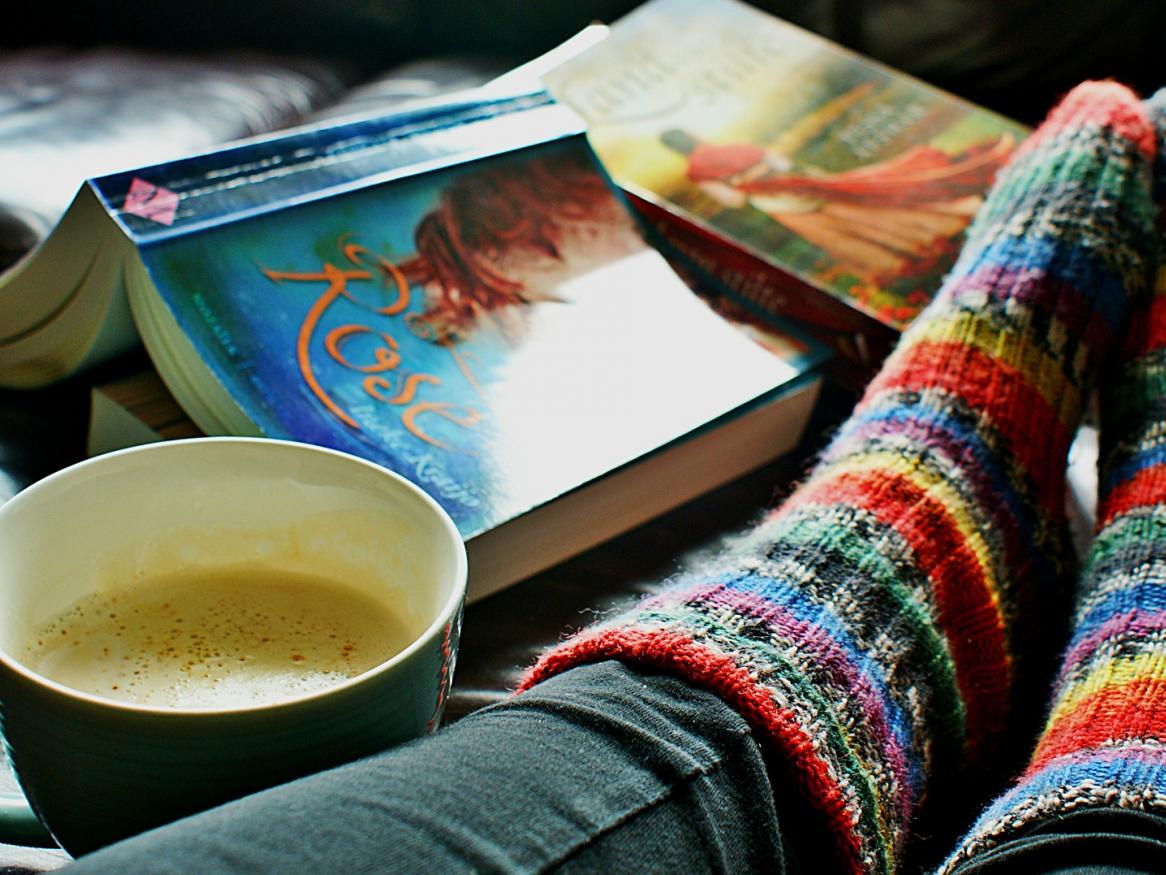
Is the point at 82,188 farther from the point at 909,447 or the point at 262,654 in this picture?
the point at 909,447

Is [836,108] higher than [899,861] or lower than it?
higher

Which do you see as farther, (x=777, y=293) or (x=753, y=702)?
(x=777, y=293)

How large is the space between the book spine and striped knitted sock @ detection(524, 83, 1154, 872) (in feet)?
0.07

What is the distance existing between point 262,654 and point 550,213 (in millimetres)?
355

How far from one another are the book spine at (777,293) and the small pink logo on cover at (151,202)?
0.27 metres

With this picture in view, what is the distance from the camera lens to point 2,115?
0.86 m

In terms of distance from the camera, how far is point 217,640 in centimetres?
29

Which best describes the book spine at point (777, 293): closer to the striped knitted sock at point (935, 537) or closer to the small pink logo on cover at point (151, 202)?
the striped knitted sock at point (935, 537)

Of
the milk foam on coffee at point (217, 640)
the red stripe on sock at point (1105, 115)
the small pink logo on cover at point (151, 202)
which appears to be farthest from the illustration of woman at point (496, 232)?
the red stripe on sock at point (1105, 115)

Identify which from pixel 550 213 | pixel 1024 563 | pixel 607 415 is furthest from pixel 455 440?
pixel 1024 563

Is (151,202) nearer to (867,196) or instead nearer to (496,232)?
(496,232)

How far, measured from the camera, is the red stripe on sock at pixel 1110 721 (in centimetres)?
42

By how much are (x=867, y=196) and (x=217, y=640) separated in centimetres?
50

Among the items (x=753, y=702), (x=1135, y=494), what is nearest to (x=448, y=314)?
(x=753, y=702)
